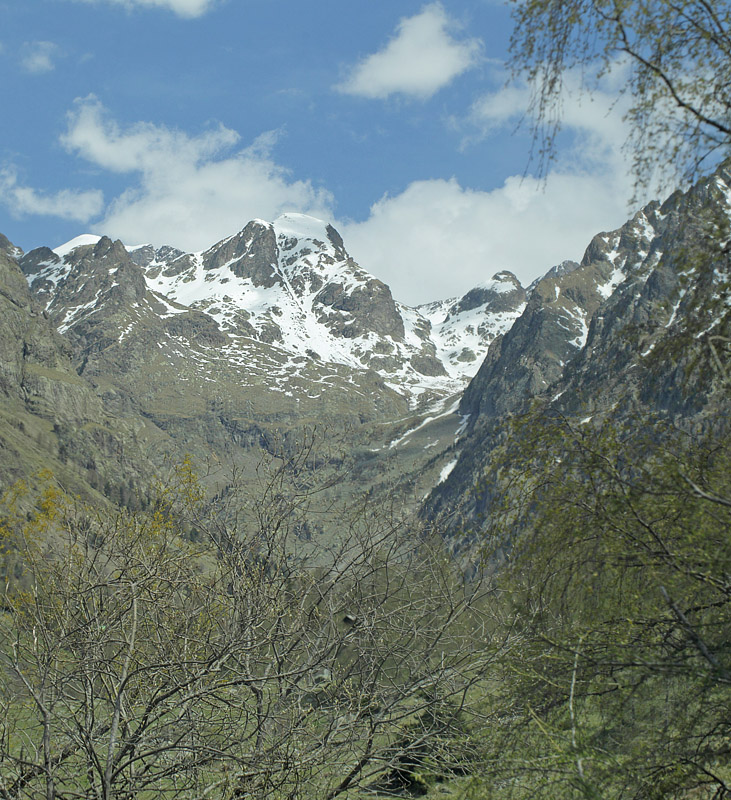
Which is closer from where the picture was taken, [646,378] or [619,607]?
[619,607]

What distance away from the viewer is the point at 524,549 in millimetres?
6676

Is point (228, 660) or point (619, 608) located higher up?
point (619, 608)

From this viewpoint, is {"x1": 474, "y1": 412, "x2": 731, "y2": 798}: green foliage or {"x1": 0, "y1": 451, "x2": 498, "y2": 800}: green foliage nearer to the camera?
{"x1": 474, "y1": 412, "x2": 731, "y2": 798}: green foliage

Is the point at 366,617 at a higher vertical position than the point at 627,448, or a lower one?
lower

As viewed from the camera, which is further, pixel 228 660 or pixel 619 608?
pixel 228 660

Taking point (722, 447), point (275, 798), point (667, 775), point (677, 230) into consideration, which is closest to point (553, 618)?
point (667, 775)

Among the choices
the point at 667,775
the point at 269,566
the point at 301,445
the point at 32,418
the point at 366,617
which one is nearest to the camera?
the point at 667,775

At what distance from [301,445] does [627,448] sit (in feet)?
18.7

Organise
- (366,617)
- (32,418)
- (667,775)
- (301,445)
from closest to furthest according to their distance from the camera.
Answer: (667,775)
(366,617)
(301,445)
(32,418)

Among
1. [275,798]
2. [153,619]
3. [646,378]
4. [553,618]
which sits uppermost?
[646,378]

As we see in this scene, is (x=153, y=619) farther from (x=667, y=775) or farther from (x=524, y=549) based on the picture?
(x=667, y=775)

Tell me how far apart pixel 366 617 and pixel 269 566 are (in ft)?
6.54

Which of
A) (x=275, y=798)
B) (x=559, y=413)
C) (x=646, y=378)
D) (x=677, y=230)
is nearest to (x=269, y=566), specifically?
(x=275, y=798)

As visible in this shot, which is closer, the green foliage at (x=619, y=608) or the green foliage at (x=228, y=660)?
the green foliage at (x=619, y=608)
